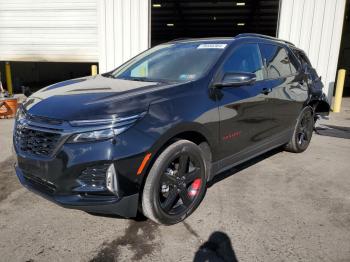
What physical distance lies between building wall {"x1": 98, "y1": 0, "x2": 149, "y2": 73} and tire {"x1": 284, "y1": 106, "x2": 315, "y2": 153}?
5842 millimetres

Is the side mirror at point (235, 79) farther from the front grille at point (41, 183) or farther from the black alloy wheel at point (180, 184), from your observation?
the front grille at point (41, 183)

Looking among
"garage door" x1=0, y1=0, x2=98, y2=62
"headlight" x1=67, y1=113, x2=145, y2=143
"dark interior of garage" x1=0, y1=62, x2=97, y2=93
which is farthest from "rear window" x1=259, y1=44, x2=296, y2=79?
"dark interior of garage" x1=0, y1=62, x2=97, y2=93

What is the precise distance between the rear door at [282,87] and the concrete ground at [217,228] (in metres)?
0.80

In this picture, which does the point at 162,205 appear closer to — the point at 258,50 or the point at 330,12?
the point at 258,50

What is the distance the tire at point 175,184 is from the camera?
2.65 metres

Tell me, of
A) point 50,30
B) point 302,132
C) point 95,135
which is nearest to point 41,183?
point 95,135

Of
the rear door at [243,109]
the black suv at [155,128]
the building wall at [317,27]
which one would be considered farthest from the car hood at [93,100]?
the building wall at [317,27]

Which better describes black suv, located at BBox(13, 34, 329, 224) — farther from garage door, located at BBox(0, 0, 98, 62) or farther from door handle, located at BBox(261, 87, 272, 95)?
garage door, located at BBox(0, 0, 98, 62)

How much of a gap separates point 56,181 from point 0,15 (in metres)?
10.9

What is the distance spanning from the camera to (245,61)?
363cm

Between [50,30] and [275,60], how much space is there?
29.1 feet

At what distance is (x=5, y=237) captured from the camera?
8.95ft

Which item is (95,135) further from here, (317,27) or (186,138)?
(317,27)

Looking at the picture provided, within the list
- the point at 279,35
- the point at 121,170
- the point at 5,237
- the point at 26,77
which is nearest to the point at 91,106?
the point at 121,170
